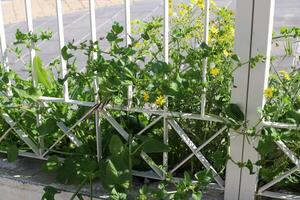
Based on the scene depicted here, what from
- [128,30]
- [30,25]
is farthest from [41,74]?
[128,30]

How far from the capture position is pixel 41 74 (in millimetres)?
2299

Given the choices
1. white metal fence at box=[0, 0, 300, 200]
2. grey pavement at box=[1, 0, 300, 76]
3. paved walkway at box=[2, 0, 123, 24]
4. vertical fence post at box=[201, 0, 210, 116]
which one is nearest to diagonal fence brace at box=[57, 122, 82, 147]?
white metal fence at box=[0, 0, 300, 200]

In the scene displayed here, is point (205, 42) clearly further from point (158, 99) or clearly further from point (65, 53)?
point (65, 53)

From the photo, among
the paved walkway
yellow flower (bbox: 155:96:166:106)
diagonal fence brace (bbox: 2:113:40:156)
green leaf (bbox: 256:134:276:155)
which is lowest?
diagonal fence brace (bbox: 2:113:40:156)

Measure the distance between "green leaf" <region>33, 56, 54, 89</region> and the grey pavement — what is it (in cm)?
163

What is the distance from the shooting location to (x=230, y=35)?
6.79ft

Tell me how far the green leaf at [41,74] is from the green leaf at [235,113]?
3.07 feet

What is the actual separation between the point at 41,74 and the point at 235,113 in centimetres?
98

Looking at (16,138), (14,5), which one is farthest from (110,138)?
(14,5)

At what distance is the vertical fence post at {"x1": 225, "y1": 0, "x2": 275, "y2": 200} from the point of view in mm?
1749

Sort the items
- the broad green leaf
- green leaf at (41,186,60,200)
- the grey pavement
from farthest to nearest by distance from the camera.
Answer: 1. the grey pavement
2. green leaf at (41,186,60,200)
3. the broad green leaf

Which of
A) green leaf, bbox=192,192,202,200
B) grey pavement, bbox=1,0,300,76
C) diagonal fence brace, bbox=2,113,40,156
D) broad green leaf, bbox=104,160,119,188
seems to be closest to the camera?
green leaf, bbox=192,192,202,200

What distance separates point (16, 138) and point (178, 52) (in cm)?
105

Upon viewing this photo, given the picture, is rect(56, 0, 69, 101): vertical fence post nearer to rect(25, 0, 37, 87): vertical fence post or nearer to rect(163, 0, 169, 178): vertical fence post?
rect(25, 0, 37, 87): vertical fence post
